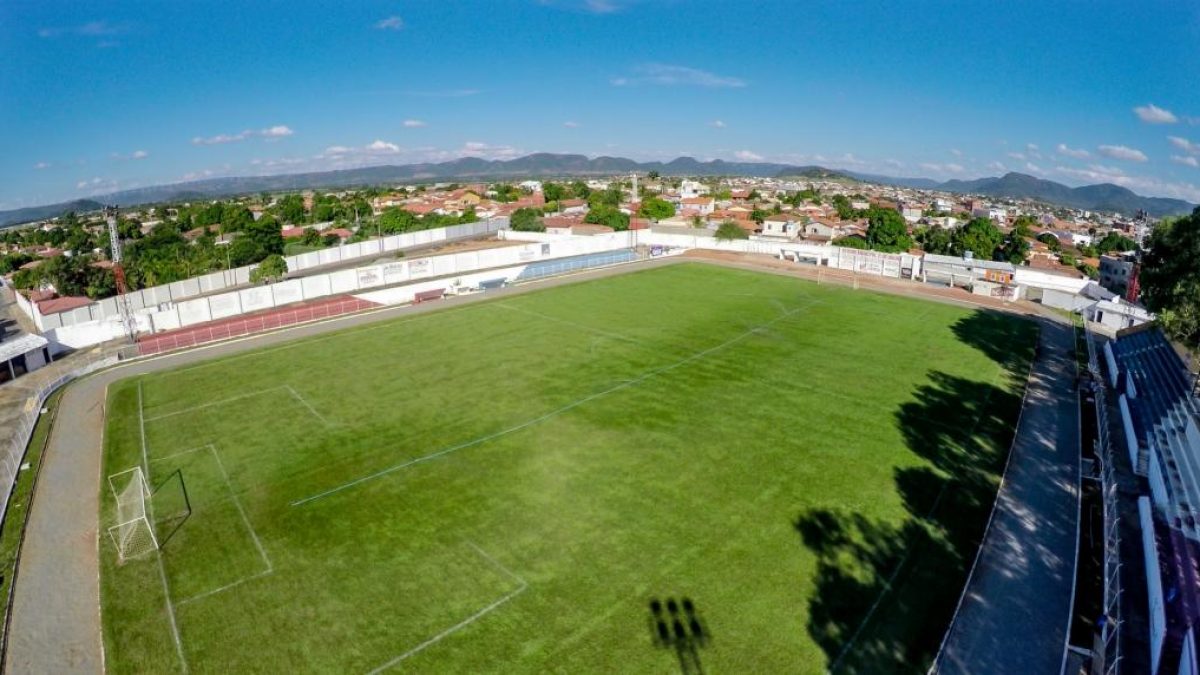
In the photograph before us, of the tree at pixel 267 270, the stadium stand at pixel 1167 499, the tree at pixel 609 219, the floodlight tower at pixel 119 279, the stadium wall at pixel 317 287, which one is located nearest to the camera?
the stadium stand at pixel 1167 499

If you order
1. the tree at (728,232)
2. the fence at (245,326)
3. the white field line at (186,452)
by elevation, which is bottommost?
the white field line at (186,452)

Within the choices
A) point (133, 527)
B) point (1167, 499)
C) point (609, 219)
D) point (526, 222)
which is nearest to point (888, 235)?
point (609, 219)

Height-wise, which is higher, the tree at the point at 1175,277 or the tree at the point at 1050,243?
the tree at the point at 1175,277

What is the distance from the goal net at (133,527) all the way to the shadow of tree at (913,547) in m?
16.3

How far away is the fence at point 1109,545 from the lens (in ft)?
39.1

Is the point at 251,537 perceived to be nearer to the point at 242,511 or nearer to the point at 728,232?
the point at 242,511

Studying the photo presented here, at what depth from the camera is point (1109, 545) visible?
15.3 metres

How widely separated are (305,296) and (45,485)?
2523 centimetres

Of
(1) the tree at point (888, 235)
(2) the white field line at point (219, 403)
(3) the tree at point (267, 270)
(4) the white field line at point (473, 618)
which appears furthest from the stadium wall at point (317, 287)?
(4) the white field line at point (473, 618)

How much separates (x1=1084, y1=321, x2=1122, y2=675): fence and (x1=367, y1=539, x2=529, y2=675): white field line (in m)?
11.7

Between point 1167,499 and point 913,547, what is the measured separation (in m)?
7.75

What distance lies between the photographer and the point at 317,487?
17859 millimetres

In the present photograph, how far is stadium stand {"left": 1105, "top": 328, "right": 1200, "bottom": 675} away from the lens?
38.4ft

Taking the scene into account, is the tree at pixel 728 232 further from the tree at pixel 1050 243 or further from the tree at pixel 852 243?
the tree at pixel 1050 243
